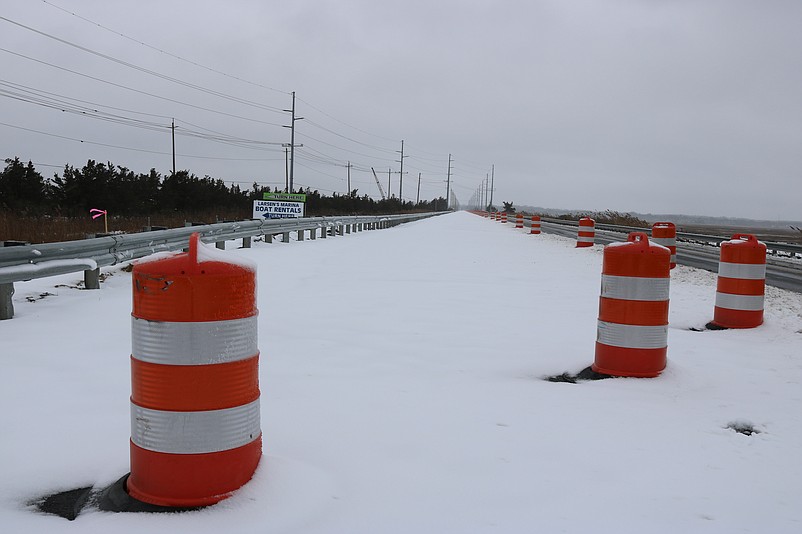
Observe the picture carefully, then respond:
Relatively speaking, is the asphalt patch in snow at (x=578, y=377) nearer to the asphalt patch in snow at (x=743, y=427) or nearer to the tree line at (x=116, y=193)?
the asphalt patch in snow at (x=743, y=427)

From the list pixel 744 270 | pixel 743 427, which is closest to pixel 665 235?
pixel 744 270

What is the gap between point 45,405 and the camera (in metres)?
3.65

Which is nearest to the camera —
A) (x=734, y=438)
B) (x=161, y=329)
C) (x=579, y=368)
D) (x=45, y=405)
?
(x=161, y=329)

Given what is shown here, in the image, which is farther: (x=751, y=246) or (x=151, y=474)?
(x=751, y=246)

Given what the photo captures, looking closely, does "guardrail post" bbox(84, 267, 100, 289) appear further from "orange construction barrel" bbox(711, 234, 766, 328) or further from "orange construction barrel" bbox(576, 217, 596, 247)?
"orange construction barrel" bbox(576, 217, 596, 247)

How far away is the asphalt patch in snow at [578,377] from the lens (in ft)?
14.9

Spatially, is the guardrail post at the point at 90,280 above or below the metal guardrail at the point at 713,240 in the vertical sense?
below

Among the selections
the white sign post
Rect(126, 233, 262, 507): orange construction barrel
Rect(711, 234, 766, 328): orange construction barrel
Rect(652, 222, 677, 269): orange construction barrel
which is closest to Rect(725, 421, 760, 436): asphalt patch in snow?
Rect(126, 233, 262, 507): orange construction barrel

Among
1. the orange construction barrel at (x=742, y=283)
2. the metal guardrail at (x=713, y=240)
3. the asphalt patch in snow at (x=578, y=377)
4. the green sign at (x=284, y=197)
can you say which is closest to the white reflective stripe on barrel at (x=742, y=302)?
the orange construction barrel at (x=742, y=283)

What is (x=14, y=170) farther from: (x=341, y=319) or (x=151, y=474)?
(x=151, y=474)

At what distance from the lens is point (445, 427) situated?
11.3 ft

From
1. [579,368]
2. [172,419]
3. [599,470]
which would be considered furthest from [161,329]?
[579,368]

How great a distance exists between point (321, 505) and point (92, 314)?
4829mm

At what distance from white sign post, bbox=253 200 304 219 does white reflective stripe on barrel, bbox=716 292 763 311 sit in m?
19.3
